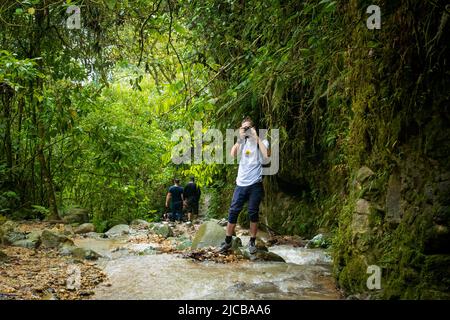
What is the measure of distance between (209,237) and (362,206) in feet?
11.2

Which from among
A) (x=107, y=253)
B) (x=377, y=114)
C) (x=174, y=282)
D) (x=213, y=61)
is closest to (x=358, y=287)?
(x=377, y=114)

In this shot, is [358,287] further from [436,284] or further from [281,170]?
[281,170]

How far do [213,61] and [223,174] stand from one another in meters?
5.54

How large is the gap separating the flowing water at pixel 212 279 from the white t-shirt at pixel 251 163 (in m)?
1.18

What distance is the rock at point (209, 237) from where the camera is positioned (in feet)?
22.5

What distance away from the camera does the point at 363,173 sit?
13.7 ft

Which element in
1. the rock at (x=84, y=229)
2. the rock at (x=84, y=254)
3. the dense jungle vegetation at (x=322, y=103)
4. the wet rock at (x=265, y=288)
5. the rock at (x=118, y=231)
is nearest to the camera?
the dense jungle vegetation at (x=322, y=103)

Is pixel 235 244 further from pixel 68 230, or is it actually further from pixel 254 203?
pixel 68 230

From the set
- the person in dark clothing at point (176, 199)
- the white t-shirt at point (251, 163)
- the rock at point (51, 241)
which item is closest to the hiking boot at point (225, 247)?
the white t-shirt at point (251, 163)

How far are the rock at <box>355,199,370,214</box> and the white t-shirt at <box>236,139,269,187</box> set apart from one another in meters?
2.14

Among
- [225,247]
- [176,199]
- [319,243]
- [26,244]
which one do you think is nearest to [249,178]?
[225,247]

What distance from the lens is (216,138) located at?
866 cm

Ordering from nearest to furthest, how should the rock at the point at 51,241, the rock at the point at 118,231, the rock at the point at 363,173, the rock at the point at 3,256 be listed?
the rock at the point at 363,173 < the rock at the point at 3,256 < the rock at the point at 51,241 < the rock at the point at 118,231

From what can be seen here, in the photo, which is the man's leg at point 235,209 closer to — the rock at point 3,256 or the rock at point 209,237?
the rock at point 209,237
